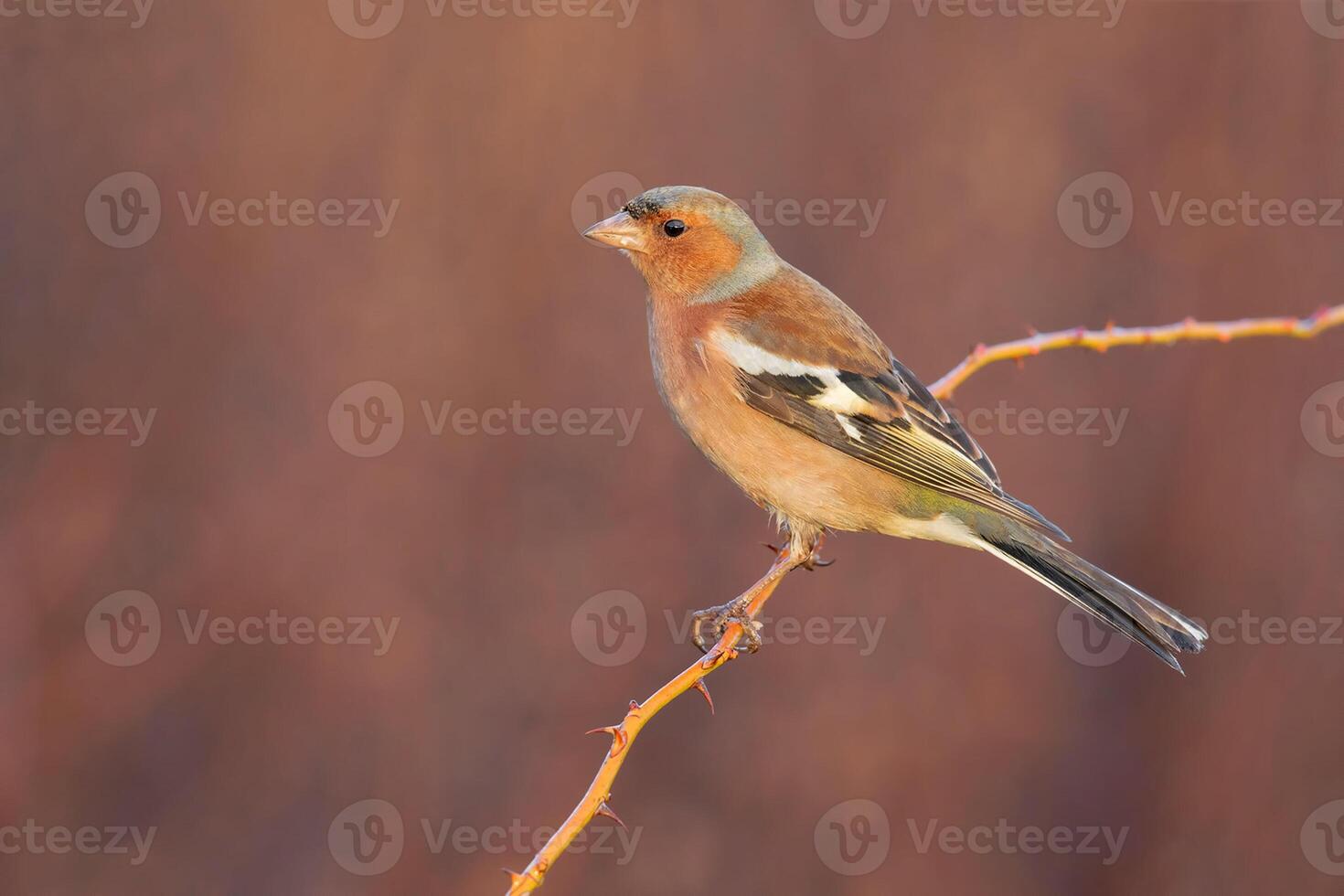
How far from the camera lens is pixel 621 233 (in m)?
4.35

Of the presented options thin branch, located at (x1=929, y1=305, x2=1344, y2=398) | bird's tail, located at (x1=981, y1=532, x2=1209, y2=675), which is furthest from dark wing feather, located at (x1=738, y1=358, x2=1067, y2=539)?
thin branch, located at (x1=929, y1=305, x2=1344, y2=398)

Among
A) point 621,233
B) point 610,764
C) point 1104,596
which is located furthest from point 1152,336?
point 610,764

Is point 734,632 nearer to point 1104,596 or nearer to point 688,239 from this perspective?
point 1104,596

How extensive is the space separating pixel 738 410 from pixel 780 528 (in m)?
0.55

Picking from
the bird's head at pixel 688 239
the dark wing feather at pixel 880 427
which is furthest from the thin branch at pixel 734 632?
the bird's head at pixel 688 239

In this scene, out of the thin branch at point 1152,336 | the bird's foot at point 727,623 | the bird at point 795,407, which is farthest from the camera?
the bird at point 795,407

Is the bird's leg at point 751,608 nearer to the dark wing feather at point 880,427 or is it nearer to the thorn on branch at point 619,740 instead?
the dark wing feather at point 880,427

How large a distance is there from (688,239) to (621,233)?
0.25 meters

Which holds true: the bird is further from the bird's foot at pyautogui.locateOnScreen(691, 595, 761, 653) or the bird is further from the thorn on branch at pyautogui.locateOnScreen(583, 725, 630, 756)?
the thorn on branch at pyautogui.locateOnScreen(583, 725, 630, 756)

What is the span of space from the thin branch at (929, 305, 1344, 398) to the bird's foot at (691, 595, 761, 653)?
3.29 ft

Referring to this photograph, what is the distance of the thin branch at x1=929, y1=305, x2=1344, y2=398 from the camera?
315cm

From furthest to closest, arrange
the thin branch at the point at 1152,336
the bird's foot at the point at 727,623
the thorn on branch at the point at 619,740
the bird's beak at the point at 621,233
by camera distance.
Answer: the bird's beak at the point at 621,233 → the bird's foot at the point at 727,623 → the thin branch at the point at 1152,336 → the thorn on branch at the point at 619,740

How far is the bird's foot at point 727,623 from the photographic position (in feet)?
13.1

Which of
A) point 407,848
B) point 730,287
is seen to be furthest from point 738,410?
point 407,848
